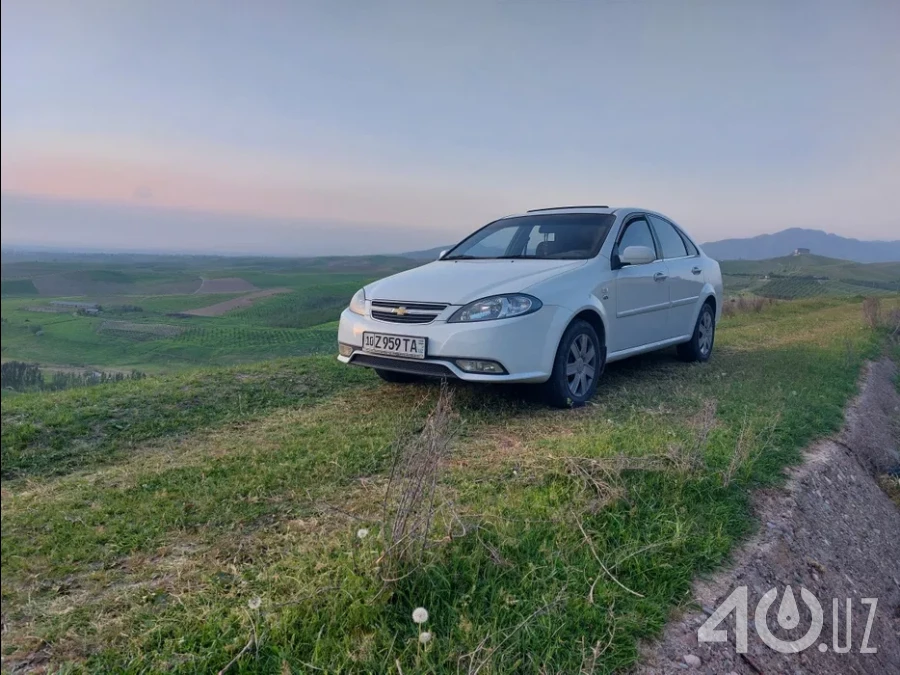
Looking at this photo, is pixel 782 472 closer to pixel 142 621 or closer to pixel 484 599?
pixel 484 599

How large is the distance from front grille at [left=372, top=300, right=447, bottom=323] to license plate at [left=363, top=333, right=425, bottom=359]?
5.7 inches

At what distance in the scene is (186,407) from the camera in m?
4.61

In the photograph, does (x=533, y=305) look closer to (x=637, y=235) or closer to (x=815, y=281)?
(x=637, y=235)

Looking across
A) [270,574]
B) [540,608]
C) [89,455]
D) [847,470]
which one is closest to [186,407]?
[89,455]

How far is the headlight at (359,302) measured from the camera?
16.2 ft

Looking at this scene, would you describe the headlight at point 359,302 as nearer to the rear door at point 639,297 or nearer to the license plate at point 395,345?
the license plate at point 395,345

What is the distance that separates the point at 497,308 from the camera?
4473 mm

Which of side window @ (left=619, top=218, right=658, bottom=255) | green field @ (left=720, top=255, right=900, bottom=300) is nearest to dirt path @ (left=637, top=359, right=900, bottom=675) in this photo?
side window @ (left=619, top=218, right=658, bottom=255)

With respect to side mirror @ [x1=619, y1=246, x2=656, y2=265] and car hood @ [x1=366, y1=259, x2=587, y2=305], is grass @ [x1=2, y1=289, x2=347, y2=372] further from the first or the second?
side mirror @ [x1=619, y1=246, x2=656, y2=265]

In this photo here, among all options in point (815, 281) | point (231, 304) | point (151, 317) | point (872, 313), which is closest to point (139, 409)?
point (231, 304)

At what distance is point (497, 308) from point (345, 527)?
213cm

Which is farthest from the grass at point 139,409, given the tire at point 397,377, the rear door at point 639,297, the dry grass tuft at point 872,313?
the dry grass tuft at point 872,313

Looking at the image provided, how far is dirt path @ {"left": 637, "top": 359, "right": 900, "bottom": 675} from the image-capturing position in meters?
2.50

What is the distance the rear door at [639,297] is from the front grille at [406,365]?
5.56 ft
